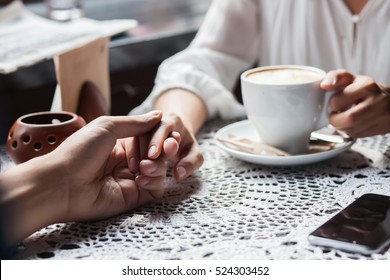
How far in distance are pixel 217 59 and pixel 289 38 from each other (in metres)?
0.20

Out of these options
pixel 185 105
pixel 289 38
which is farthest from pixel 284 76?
pixel 289 38

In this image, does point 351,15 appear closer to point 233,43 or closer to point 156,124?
point 233,43

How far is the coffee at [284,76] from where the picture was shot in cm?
84

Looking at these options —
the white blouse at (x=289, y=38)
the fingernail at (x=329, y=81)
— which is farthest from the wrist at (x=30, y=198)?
the white blouse at (x=289, y=38)

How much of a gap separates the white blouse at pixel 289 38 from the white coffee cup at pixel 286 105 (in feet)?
0.78

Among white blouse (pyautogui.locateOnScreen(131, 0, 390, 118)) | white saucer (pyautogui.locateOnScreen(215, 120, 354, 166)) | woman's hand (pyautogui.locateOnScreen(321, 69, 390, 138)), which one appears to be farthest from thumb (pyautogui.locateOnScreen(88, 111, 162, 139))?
white blouse (pyautogui.locateOnScreen(131, 0, 390, 118))

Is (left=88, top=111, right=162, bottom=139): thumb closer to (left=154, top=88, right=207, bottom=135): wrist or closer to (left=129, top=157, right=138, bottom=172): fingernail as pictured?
(left=129, top=157, right=138, bottom=172): fingernail

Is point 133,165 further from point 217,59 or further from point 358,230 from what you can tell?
point 217,59

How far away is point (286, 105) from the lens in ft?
2.71

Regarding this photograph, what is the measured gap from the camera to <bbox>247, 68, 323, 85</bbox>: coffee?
84 cm

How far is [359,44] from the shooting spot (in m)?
1.22

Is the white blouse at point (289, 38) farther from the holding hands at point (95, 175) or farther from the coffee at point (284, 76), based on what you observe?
the holding hands at point (95, 175)
